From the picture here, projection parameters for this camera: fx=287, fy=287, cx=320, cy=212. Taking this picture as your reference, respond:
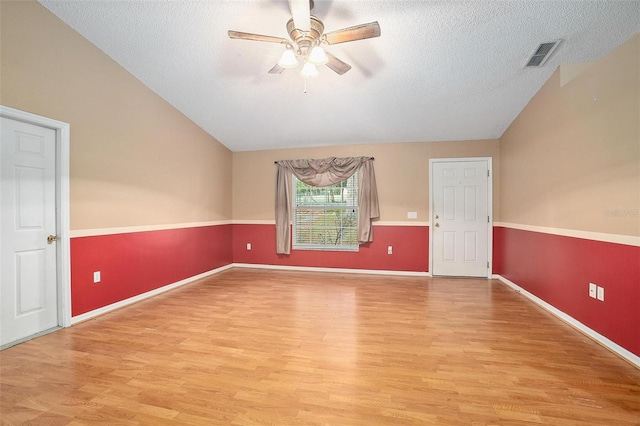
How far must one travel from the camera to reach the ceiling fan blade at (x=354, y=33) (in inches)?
82.4

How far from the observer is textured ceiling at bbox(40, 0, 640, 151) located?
2.46m

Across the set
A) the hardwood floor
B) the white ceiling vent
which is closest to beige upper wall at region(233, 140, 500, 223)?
the white ceiling vent

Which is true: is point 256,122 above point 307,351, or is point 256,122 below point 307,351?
above

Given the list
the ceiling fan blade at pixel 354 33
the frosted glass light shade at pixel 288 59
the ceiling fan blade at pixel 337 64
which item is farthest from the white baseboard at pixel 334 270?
the ceiling fan blade at pixel 354 33

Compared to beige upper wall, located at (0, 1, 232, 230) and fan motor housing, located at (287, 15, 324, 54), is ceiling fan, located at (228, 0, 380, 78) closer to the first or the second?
fan motor housing, located at (287, 15, 324, 54)

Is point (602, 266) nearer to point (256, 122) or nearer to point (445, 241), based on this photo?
point (445, 241)

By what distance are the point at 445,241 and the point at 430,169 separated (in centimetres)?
126

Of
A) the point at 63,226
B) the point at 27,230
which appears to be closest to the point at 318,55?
the point at 63,226

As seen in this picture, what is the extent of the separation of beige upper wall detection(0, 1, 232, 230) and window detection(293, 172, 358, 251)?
72.8 inches

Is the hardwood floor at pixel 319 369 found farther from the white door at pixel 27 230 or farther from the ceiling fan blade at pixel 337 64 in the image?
the ceiling fan blade at pixel 337 64

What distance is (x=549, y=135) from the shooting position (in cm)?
329

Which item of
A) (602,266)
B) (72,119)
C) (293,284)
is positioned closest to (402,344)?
(602,266)

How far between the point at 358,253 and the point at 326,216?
2.97ft

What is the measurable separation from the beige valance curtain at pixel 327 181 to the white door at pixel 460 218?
1071 millimetres
